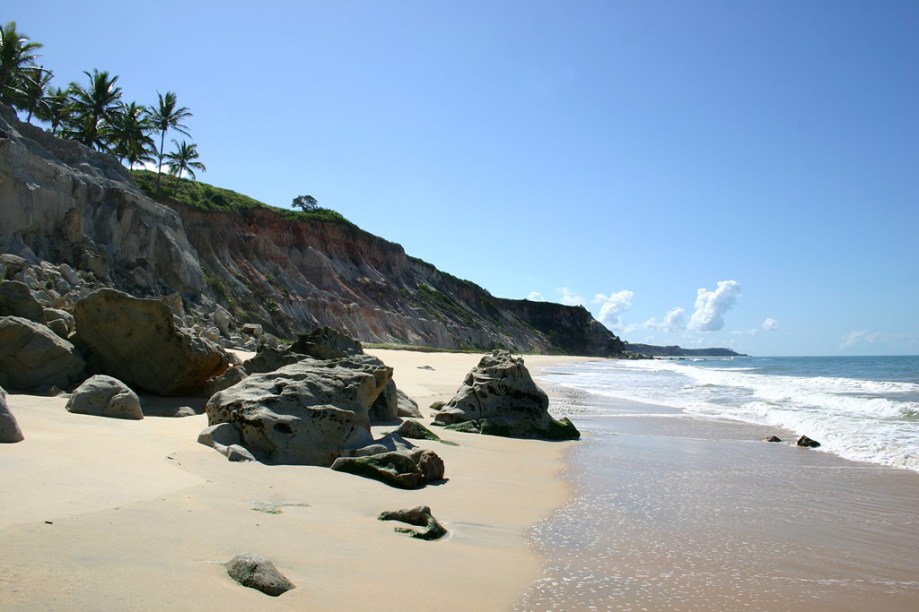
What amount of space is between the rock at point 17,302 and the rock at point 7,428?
5029 millimetres

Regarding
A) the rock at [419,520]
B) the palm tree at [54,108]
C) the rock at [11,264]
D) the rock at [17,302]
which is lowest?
the rock at [419,520]

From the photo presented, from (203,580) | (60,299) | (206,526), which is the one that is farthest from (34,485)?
(60,299)

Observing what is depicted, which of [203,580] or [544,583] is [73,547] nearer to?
[203,580]

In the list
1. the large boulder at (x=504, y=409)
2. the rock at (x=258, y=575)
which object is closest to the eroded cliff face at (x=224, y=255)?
the large boulder at (x=504, y=409)

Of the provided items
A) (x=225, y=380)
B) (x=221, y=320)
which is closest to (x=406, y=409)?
(x=225, y=380)

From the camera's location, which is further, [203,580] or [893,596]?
[893,596]

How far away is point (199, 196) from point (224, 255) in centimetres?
674

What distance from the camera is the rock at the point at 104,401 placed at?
6828mm

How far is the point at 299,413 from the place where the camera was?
6340mm

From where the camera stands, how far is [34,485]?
12.5 ft

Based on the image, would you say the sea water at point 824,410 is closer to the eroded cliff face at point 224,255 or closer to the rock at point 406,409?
the rock at point 406,409

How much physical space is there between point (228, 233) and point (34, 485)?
41.5 meters

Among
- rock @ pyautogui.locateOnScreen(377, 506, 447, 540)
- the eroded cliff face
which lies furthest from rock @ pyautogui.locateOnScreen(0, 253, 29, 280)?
rock @ pyautogui.locateOnScreen(377, 506, 447, 540)

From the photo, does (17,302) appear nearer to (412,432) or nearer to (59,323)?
(59,323)
